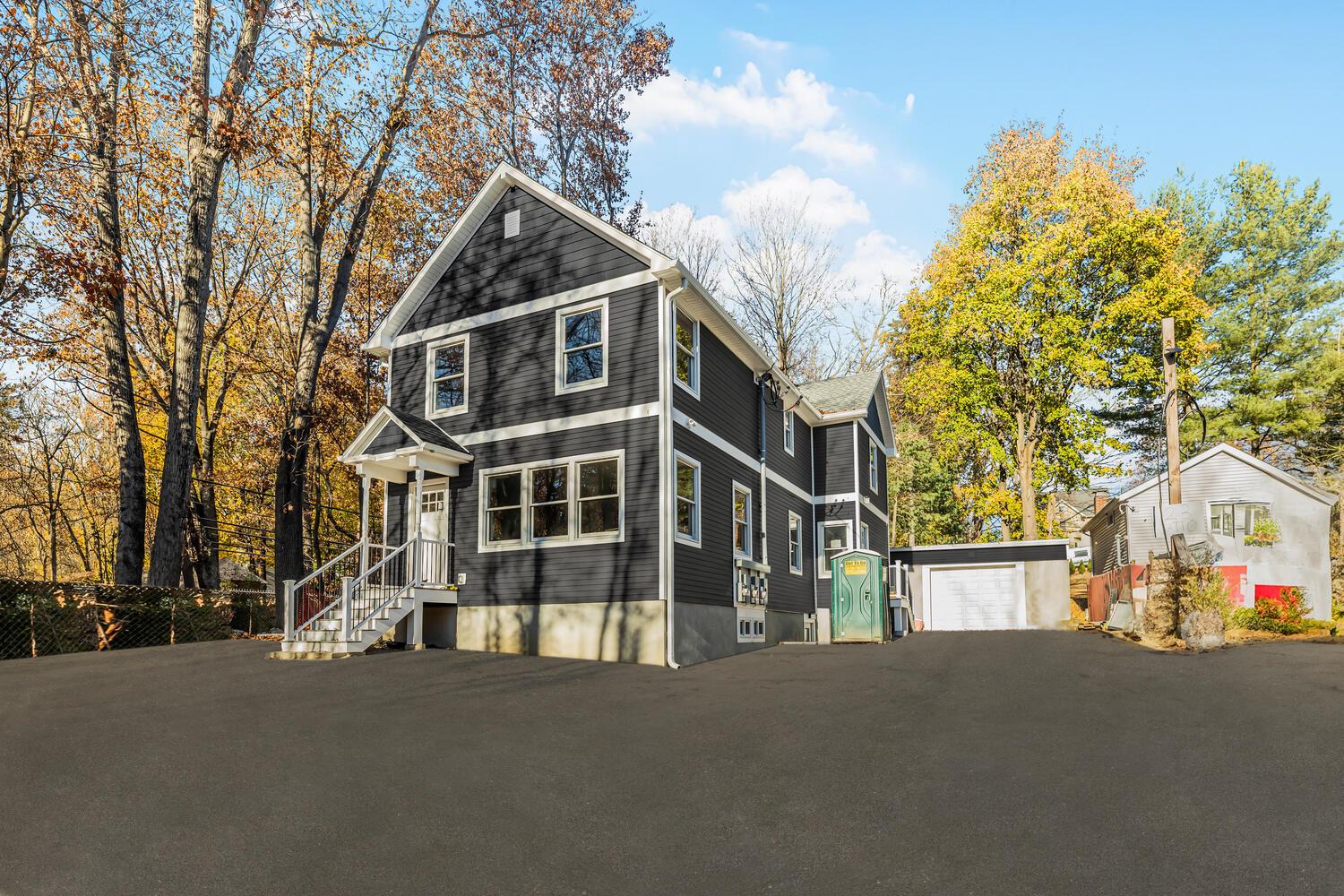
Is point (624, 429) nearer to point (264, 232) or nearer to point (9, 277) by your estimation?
point (9, 277)

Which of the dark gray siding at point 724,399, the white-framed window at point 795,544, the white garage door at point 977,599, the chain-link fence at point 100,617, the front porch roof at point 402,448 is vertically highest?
the dark gray siding at point 724,399

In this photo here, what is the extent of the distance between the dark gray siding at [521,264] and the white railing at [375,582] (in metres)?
4.87

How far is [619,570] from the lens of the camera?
1509 centimetres

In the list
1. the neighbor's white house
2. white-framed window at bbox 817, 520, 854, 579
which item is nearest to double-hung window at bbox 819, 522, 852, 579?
white-framed window at bbox 817, 520, 854, 579

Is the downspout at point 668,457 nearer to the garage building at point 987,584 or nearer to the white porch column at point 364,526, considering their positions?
the white porch column at point 364,526

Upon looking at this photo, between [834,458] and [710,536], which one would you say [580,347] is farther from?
[834,458]

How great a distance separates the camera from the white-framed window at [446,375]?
17.9 m

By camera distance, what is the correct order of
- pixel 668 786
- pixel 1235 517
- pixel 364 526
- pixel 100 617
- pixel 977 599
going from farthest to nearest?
pixel 977 599, pixel 1235 517, pixel 364 526, pixel 100 617, pixel 668 786

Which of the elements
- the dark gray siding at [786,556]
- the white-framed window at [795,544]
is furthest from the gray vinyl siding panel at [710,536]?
the white-framed window at [795,544]

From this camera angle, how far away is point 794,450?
23766mm

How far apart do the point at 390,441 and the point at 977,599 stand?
73.6 feet

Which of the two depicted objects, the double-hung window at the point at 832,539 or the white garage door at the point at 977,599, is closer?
the double-hung window at the point at 832,539

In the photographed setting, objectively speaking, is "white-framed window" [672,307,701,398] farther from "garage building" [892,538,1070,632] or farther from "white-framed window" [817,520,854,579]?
"garage building" [892,538,1070,632]

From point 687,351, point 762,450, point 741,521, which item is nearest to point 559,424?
point 687,351
